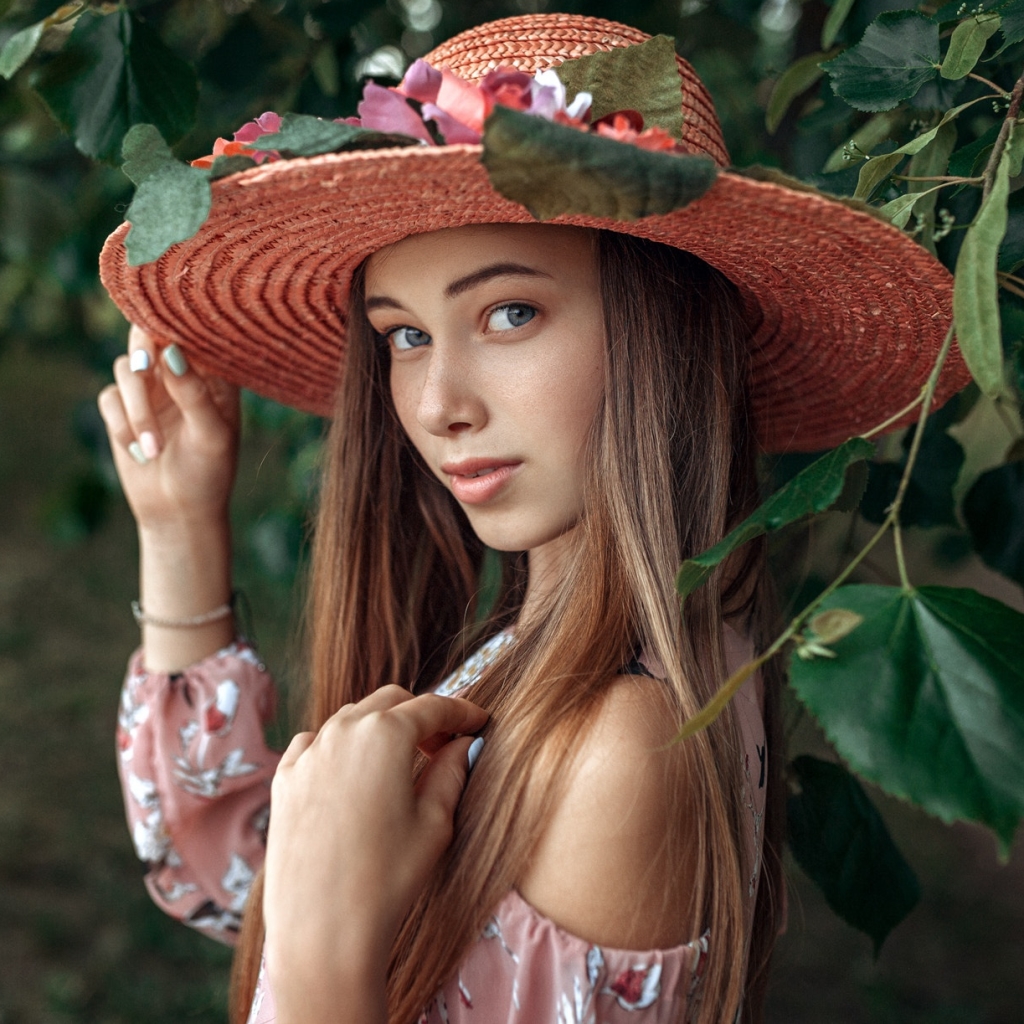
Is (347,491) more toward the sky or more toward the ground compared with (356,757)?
more toward the ground

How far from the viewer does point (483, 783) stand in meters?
1.02

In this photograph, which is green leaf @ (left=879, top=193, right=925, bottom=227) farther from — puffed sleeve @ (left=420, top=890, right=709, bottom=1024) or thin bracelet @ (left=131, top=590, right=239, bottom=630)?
thin bracelet @ (left=131, top=590, right=239, bottom=630)

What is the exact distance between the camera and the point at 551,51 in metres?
1.05

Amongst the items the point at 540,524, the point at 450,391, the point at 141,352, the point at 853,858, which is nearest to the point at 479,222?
the point at 450,391

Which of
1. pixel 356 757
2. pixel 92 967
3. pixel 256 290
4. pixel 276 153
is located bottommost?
pixel 92 967

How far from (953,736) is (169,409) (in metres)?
1.22

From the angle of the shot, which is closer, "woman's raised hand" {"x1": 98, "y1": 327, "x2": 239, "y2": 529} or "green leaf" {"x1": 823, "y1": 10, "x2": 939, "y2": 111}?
"green leaf" {"x1": 823, "y1": 10, "x2": 939, "y2": 111}

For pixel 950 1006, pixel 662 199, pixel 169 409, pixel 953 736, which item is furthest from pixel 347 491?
pixel 950 1006

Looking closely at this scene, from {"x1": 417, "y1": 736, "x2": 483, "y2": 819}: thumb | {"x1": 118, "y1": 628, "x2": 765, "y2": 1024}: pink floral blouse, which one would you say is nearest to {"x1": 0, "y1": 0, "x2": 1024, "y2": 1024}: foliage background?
{"x1": 118, "y1": 628, "x2": 765, "y2": 1024}: pink floral blouse

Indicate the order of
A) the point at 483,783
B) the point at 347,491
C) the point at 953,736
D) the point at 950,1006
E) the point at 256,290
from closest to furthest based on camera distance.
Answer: the point at 953,736 → the point at 483,783 → the point at 256,290 → the point at 347,491 → the point at 950,1006

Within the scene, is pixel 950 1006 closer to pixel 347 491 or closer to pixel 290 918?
pixel 347 491

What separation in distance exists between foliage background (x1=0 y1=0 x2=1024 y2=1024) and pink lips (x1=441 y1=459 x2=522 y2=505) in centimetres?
41

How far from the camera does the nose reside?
1081 millimetres

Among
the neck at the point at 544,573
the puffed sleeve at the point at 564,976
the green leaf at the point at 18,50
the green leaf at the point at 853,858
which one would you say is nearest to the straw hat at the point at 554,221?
the green leaf at the point at 18,50
